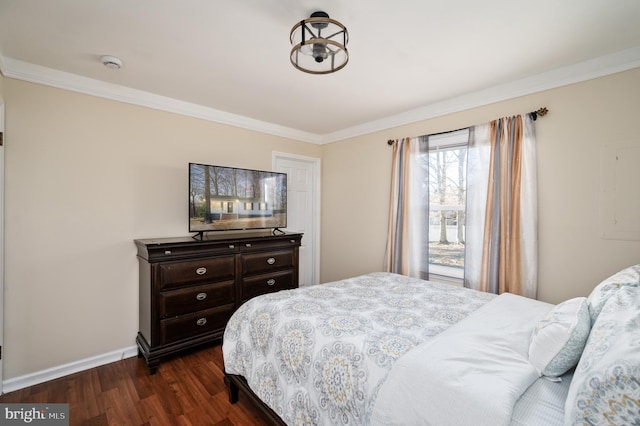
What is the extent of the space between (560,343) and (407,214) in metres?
2.21

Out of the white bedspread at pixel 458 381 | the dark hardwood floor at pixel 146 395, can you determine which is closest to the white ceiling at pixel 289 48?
the white bedspread at pixel 458 381

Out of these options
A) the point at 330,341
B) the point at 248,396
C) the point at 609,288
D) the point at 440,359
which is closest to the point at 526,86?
the point at 609,288

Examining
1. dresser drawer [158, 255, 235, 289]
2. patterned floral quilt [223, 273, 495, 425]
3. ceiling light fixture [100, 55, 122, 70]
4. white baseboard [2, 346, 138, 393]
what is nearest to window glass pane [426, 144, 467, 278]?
patterned floral quilt [223, 273, 495, 425]

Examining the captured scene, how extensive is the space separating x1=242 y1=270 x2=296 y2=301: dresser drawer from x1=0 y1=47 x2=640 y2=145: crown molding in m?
1.84

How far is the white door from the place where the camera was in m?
4.12

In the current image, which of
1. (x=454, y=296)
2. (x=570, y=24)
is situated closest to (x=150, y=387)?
(x=454, y=296)

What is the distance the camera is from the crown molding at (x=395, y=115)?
A: 6.98ft

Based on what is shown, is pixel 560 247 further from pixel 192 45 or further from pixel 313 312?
pixel 192 45

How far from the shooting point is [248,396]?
5.84 ft

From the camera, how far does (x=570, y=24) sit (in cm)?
173

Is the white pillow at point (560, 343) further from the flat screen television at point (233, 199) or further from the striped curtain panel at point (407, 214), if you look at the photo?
the flat screen television at point (233, 199)

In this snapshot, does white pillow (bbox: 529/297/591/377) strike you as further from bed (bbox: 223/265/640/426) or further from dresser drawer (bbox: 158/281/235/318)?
dresser drawer (bbox: 158/281/235/318)

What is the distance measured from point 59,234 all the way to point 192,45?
191 cm

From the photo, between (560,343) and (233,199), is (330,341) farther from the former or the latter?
(233,199)
